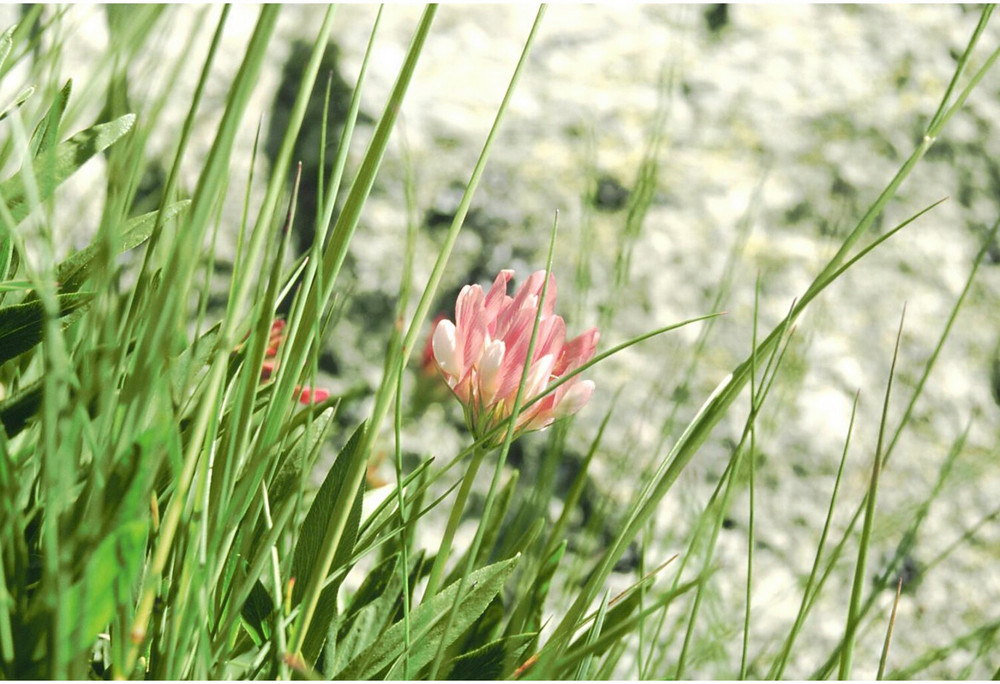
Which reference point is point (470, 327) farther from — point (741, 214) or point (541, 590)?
point (741, 214)

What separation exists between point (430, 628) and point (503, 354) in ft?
0.34

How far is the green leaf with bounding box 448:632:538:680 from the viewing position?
0.94 ft

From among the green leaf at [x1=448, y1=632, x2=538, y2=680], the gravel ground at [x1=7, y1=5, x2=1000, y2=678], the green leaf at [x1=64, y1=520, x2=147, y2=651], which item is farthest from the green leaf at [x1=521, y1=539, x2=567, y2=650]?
the gravel ground at [x1=7, y1=5, x2=1000, y2=678]

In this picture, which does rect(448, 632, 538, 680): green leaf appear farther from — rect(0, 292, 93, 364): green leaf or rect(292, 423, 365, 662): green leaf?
rect(0, 292, 93, 364): green leaf

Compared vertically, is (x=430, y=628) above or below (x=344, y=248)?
below

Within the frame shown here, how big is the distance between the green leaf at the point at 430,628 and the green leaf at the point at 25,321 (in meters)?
0.16

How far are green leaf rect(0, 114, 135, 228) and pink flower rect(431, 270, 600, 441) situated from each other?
0.45 ft

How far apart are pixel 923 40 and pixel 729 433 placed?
0.55 meters

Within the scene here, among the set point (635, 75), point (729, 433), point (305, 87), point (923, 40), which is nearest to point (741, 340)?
point (729, 433)

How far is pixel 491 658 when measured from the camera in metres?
0.29

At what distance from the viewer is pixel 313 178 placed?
91 cm

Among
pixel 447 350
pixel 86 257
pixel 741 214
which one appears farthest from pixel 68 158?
pixel 741 214

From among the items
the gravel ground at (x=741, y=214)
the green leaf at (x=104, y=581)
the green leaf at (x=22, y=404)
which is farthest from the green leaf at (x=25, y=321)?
the gravel ground at (x=741, y=214)

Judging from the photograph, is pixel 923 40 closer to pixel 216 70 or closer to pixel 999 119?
pixel 999 119
